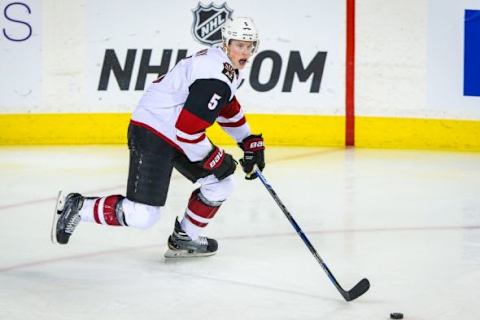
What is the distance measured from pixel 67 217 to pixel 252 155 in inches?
30.5

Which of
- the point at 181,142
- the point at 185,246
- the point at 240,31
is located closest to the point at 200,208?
the point at 185,246

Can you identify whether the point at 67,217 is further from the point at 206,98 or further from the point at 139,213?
the point at 206,98

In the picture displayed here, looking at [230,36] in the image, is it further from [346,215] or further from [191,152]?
[346,215]

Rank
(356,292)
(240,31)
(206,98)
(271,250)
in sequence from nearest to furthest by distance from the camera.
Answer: (356,292) < (206,98) < (240,31) < (271,250)

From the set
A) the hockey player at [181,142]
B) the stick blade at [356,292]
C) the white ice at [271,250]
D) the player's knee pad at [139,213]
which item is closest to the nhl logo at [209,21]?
the white ice at [271,250]

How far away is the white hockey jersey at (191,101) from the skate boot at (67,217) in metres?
0.39

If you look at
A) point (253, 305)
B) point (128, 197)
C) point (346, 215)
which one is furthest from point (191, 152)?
point (346, 215)

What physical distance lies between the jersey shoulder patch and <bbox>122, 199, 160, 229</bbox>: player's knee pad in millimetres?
592

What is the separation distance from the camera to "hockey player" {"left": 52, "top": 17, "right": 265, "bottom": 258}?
14.2 ft

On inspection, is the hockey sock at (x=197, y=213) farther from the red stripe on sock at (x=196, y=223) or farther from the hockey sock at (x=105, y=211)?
the hockey sock at (x=105, y=211)

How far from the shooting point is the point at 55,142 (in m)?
8.28

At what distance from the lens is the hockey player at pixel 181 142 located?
4.32 meters

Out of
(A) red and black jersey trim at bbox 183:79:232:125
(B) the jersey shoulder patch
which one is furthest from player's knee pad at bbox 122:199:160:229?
(B) the jersey shoulder patch

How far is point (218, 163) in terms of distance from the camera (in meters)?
4.48
